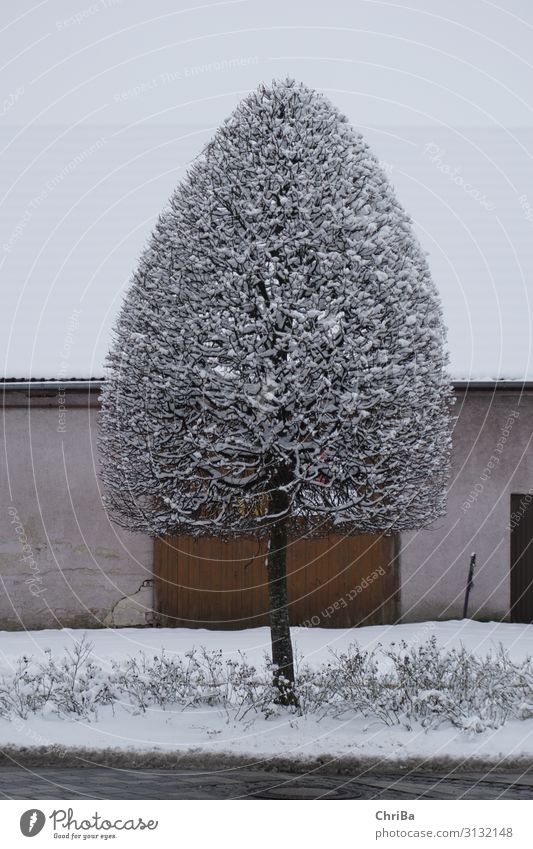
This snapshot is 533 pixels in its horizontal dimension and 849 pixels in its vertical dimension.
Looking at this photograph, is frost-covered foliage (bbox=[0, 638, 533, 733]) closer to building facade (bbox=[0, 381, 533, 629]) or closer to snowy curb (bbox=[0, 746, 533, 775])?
snowy curb (bbox=[0, 746, 533, 775])

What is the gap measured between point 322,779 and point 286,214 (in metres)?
5.51

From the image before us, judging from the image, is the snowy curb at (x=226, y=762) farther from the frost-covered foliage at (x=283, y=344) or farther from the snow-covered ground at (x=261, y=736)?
the frost-covered foliage at (x=283, y=344)

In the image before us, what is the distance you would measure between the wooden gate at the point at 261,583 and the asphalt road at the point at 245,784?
7395 mm

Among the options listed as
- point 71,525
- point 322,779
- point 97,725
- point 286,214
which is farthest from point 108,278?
point 322,779

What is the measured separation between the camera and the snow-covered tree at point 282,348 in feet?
29.9

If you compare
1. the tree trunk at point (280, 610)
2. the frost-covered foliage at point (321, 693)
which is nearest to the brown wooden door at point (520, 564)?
the frost-covered foliage at point (321, 693)

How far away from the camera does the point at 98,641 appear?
14.9 m

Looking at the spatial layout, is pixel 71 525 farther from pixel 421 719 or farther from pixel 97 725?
pixel 421 719

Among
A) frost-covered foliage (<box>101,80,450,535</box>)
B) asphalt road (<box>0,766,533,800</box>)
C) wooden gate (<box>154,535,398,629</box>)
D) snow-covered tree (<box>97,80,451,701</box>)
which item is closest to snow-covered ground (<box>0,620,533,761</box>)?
asphalt road (<box>0,766,533,800</box>)

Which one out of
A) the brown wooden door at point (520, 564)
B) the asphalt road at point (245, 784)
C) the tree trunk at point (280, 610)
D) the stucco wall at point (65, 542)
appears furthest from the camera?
the brown wooden door at point (520, 564)

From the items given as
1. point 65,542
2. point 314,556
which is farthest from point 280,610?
point 65,542

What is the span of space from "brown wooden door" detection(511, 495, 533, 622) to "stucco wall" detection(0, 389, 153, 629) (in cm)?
651

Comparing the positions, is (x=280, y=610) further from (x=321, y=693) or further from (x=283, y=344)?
(x=283, y=344)

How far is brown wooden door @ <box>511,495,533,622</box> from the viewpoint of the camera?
1638cm
